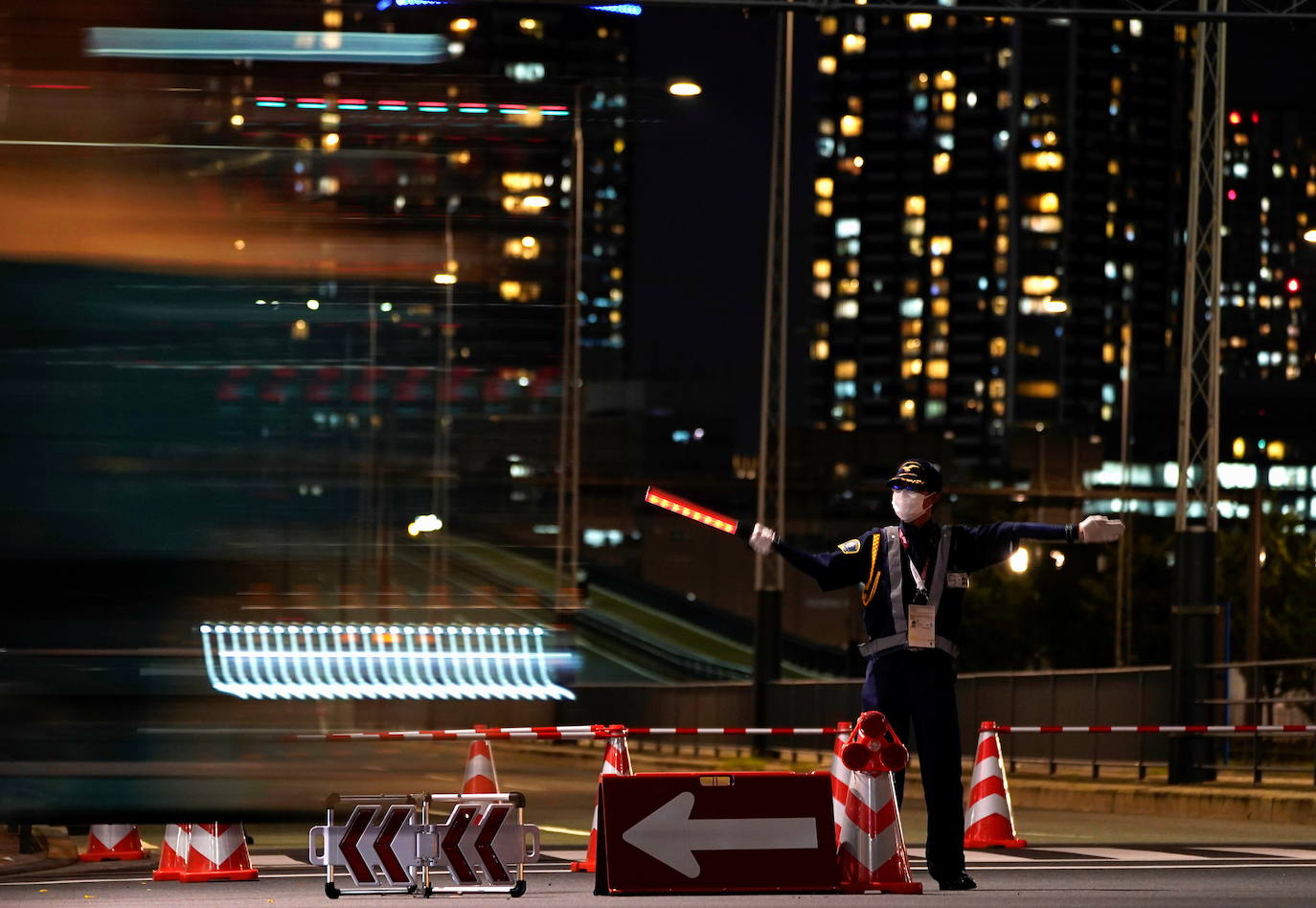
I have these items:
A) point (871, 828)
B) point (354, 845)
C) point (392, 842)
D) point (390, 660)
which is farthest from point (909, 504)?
point (390, 660)

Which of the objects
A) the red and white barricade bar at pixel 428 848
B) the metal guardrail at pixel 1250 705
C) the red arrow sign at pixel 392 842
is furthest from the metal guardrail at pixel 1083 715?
the red arrow sign at pixel 392 842

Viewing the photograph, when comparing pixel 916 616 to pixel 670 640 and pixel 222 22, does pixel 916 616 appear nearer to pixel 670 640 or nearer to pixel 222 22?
pixel 222 22

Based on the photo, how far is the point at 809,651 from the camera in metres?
97.2

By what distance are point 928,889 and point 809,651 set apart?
Answer: 284 feet

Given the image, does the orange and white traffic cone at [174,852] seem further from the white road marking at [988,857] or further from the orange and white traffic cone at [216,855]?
the white road marking at [988,857]

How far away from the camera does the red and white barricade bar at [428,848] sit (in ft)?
34.0

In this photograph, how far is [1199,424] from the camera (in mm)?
23547

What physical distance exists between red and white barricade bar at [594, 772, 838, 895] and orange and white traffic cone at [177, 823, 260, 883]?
9.09 ft

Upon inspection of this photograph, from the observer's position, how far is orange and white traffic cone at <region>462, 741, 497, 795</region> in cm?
1631

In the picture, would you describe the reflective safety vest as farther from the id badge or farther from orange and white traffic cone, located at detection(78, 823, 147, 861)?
orange and white traffic cone, located at detection(78, 823, 147, 861)

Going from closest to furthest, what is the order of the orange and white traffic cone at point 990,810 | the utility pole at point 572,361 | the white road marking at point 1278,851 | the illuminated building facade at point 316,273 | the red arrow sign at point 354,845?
the illuminated building facade at point 316,273
the utility pole at point 572,361
the red arrow sign at point 354,845
the white road marking at point 1278,851
the orange and white traffic cone at point 990,810

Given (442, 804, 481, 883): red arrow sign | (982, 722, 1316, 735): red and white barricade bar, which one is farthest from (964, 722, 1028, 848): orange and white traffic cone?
(442, 804, 481, 883): red arrow sign

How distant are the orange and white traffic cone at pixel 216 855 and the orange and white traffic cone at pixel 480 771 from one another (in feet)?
12.4

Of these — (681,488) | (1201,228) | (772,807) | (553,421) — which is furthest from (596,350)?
(681,488)
